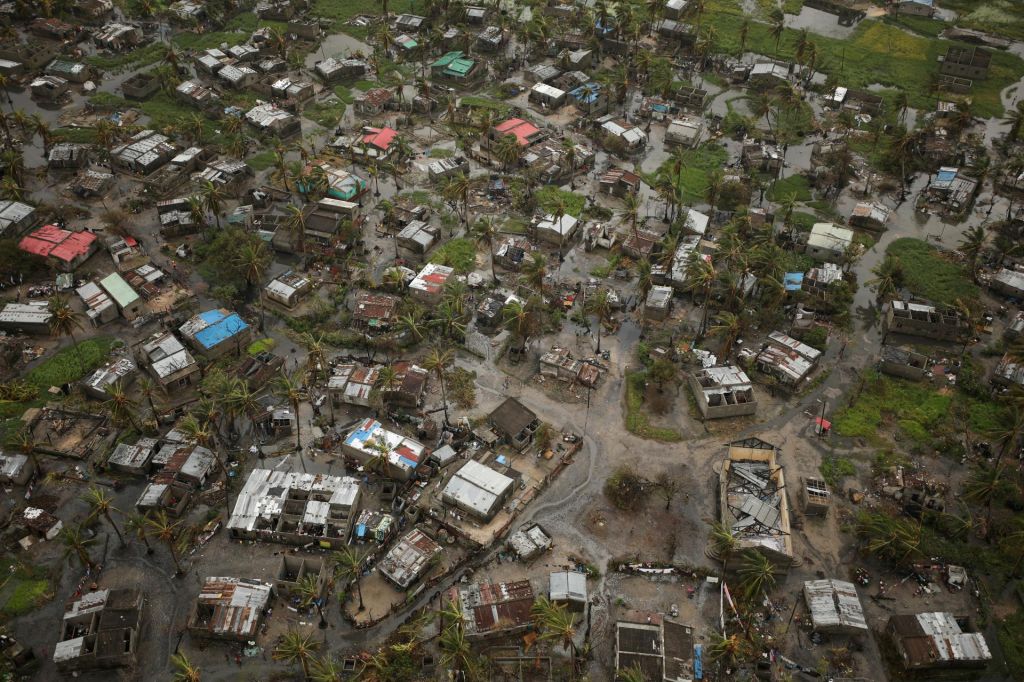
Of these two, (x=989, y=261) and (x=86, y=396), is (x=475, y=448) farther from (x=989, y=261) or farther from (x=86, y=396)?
(x=989, y=261)

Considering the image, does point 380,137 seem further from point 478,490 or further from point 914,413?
point 914,413

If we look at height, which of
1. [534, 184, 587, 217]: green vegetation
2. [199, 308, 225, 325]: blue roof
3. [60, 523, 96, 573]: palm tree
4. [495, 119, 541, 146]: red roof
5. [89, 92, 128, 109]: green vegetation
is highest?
[495, 119, 541, 146]: red roof

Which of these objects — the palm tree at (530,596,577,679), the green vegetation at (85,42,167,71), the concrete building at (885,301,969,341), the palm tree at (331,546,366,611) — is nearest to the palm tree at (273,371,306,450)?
the palm tree at (331,546,366,611)

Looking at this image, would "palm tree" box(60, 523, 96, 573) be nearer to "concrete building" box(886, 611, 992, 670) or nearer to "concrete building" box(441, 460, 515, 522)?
"concrete building" box(441, 460, 515, 522)

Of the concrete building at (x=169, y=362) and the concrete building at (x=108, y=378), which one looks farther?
the concrete building at (x=169, y=362)

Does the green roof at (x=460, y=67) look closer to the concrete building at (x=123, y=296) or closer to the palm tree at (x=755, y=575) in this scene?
the concrete building at (x=123, y=296)

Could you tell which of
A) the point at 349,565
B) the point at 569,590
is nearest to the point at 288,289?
the point at 349,565

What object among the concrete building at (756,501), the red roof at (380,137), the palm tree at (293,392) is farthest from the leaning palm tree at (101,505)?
the red roof at (380,137)
